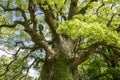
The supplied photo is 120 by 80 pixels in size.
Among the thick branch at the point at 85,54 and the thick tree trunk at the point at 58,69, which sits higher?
the thick branch at the point at 85,54

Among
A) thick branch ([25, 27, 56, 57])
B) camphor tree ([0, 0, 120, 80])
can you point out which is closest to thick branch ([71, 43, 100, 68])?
camphor tree ([0, 0, 120, 80])

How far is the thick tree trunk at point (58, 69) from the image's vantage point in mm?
13134

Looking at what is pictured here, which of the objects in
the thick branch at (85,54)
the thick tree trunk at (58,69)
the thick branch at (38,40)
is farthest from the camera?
the thick tree trunk at (58,69)

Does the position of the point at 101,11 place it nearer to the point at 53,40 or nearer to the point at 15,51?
Answer: the point at 53,40

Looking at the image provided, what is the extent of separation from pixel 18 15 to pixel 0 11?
4.64ft

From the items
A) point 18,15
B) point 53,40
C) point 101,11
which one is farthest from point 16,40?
point 101,11

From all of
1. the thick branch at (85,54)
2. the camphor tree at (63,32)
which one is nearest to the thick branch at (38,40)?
the camphor tree at (63,32)

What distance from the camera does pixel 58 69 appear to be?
1328cm

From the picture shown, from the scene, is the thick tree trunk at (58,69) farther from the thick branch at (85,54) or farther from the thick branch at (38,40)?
the thick branch at (85,54)

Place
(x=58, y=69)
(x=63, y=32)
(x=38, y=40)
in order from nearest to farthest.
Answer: (x=63, y=32) < (x=38, y=40) < (x=58, y=69)

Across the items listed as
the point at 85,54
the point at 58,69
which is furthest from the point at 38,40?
the point at 85,54

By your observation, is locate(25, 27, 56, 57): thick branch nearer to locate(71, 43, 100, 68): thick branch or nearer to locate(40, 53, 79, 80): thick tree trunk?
locate(40, 53, 79, 80): thick tree trunk

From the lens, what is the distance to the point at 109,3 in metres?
12.0

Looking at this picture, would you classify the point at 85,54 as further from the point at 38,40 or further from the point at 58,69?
the point at 38,40
